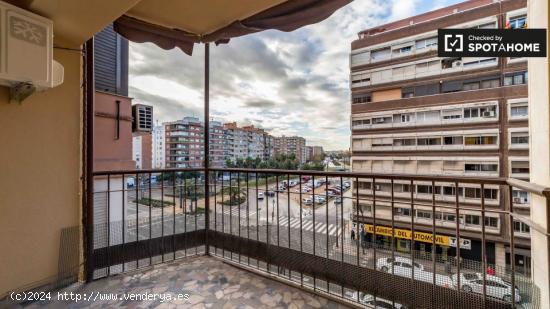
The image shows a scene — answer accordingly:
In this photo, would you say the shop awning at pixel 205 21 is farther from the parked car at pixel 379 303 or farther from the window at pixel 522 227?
the parked car at pixel 379 303

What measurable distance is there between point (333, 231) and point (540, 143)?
1.34 metres

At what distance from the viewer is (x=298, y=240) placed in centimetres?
199

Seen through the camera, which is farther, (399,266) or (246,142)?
(246,142)

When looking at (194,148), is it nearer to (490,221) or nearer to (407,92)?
(490,221)

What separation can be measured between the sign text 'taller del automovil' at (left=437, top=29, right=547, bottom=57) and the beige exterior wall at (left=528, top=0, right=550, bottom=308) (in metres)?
0.06

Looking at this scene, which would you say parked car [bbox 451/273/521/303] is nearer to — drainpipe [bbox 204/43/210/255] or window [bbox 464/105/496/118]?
drainpipe [bbox 204/43/210/255]

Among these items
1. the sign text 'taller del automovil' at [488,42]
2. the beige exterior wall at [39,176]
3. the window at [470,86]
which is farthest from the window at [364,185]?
the window at [470,86]

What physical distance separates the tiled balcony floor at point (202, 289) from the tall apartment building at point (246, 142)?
1.19 m

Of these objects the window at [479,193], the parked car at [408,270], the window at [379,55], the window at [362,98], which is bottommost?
the parked car at [408,270]

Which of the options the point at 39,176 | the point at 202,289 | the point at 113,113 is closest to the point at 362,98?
the point at 202,289

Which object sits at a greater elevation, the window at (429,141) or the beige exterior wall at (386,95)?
the beige exterior wall at (386,95)

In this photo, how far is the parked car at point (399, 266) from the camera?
147cm

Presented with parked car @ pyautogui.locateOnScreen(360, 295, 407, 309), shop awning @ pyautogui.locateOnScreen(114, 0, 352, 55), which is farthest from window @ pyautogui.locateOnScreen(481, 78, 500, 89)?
parked car @ pyautogui.locateOnScreen(360, 295, 407, 309)

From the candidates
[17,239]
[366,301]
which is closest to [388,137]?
[366,301]
